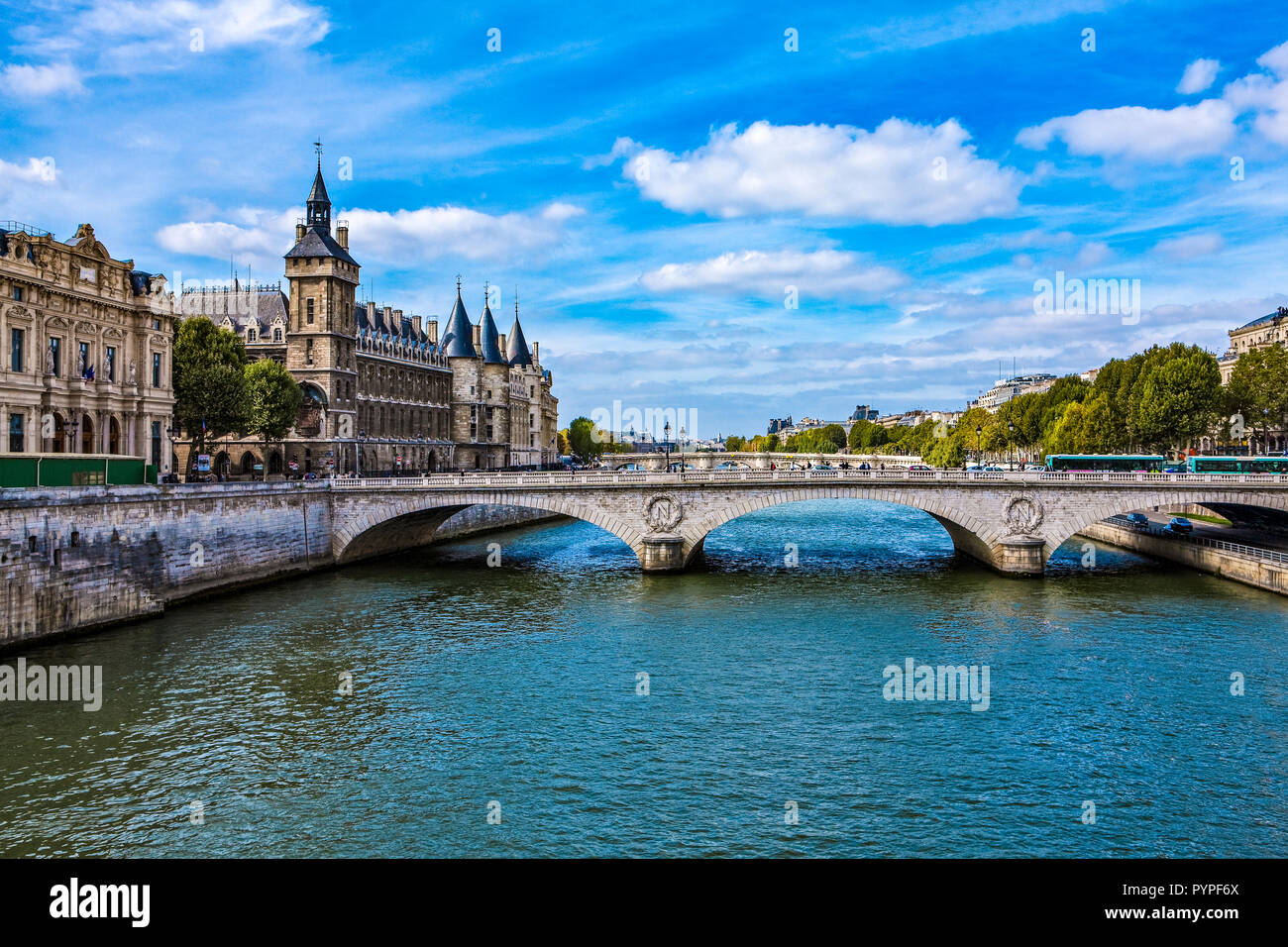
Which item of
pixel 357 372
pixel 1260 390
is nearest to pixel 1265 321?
pixel 1260 390

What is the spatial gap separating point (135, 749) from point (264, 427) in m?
51.5

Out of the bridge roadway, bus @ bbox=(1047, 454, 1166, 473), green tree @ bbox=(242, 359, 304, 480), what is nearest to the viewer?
the bridge roadway

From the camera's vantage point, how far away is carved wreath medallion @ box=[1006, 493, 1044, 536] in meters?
51.1

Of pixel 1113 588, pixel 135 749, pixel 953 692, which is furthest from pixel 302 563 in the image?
pixel 1113 588

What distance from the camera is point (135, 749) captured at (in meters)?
23.1

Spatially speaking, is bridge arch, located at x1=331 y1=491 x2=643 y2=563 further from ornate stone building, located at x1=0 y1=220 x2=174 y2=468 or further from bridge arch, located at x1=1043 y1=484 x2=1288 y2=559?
bridge arch, located at x1=1043 y1=484 x2=1288 y2=559

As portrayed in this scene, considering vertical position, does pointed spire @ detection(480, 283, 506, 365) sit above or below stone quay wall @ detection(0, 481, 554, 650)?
above

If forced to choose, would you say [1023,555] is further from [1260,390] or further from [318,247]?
[318,247]

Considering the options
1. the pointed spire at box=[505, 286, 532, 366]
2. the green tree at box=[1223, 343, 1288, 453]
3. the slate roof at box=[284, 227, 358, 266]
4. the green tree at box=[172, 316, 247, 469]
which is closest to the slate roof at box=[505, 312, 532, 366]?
the pointed spire at box=[505, 286, 532, 366]

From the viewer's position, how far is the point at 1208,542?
178 ft

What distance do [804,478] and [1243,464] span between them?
1616 inches

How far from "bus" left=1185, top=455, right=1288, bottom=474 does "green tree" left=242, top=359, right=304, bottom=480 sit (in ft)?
226

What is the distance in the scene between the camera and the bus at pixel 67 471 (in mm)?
36125
